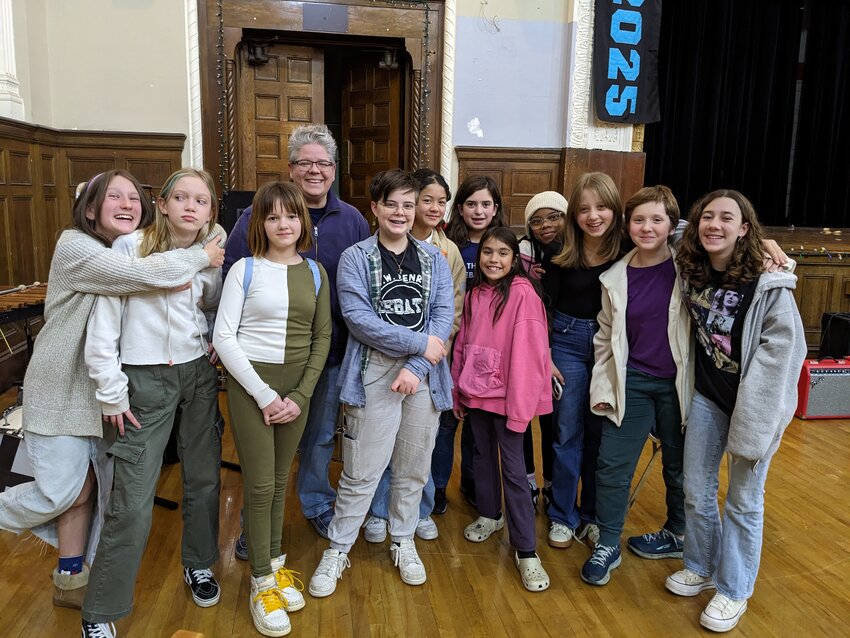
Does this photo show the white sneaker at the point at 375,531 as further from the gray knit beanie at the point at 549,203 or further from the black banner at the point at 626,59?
the black banner at the point at 626,59

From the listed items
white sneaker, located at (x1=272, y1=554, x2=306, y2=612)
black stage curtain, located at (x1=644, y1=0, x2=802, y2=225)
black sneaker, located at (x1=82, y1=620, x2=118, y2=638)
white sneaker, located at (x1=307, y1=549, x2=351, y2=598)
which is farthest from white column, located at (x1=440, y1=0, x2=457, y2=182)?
black sneaker, located at (x1=82, y1=620, x2=118, y2=638)

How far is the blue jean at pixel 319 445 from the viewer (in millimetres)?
2252

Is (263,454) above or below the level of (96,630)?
above

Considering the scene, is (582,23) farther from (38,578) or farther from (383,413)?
(38,578)

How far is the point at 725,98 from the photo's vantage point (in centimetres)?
667

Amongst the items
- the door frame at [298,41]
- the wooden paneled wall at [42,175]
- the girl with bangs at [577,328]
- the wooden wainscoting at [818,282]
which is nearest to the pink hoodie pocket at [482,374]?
the girl with bangs at [577,328]

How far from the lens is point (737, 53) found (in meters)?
6.60

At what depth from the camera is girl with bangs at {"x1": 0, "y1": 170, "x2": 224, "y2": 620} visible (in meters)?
1.72

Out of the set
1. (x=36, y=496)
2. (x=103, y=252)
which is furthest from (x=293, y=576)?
(x=103, y=252)

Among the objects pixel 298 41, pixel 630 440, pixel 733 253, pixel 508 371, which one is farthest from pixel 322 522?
pixel 298 41

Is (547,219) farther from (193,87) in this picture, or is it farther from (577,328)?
(193,87)

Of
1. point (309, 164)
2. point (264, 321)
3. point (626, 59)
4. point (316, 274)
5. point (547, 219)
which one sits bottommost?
point (264, 321)

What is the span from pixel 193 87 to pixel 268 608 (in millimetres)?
4396

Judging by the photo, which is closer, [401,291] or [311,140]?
[401,291]
